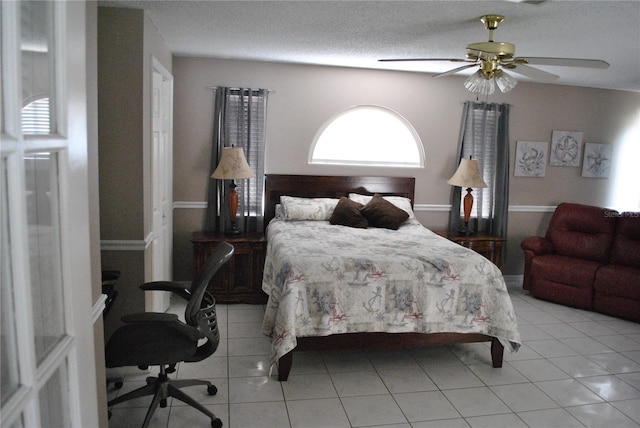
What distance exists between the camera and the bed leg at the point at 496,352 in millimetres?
3330

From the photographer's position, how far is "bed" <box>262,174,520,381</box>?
305 centimetres

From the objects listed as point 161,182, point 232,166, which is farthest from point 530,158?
point 161,182

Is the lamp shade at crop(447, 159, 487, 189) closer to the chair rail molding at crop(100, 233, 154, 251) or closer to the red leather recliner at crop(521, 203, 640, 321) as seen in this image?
the red leather recliner at crop(521, 203, 640, 321)

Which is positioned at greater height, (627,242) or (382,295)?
(627,242)

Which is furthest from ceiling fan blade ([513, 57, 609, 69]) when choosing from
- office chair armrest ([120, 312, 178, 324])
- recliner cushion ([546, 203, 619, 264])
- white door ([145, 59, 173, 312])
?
recliner cushion ([546, 203, 619, 264])

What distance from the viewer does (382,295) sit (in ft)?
10.4

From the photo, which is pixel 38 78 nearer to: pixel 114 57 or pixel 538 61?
pixel 114 57

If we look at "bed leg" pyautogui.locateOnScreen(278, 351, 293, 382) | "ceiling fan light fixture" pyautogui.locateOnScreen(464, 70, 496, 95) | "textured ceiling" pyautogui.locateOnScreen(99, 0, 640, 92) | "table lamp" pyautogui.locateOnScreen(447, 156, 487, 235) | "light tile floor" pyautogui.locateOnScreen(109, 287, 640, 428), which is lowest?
"light tile floor" pyautogui.locateOnScreen(109, 287, 640, 428)

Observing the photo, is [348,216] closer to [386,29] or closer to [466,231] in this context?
[466,231]

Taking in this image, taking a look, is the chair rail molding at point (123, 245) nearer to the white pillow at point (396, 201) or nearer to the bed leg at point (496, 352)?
the white pillow at point (396, 201)

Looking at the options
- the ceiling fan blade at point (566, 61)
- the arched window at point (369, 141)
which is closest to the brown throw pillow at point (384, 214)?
the arched window at point (369, 141)

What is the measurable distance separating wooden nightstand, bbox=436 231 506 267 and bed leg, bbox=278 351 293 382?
2.59 metres

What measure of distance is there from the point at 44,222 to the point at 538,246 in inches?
199

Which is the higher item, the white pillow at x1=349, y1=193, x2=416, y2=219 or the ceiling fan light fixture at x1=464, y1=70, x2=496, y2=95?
the ceiling fan light fixture at x1=464, y1=70, x2=496, y2=95
